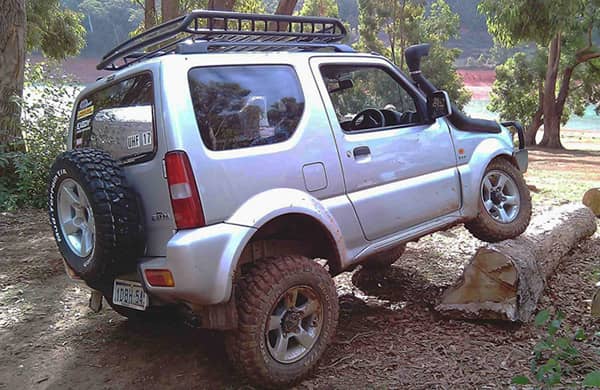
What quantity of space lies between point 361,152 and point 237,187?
3.24 feet

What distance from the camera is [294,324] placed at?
3.04 meters

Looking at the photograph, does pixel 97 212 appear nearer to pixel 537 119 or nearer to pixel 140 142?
pixel 140 142

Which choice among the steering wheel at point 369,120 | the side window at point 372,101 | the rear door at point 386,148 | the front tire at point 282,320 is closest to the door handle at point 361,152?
the rear door at point 386,148

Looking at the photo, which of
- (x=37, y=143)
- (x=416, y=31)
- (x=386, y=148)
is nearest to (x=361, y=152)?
(x=386, y=148)

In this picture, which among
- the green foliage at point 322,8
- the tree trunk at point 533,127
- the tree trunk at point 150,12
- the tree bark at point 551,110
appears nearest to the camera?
the tree trunk at point 150,12

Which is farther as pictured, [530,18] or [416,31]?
[416,31]

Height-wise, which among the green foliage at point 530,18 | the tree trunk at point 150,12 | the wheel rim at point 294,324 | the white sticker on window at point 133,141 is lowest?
the wheel rim at point 294,324

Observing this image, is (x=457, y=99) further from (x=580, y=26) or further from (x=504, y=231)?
(x=504, y=231)

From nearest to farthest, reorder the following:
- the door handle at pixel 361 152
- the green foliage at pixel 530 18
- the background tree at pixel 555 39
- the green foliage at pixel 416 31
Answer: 1. the door handle at pixel 361 152
2. the green foliage at pixel 530 18
3. the background tree at pixel 555 39
4. the green foliage at pixel 416 31

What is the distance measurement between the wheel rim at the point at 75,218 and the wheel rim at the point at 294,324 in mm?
1059

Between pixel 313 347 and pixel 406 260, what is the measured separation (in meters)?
2.47

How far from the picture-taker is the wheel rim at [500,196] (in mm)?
4516

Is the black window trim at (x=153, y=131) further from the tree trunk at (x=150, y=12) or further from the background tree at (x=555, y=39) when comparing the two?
the background tree at (x=555, y=39)

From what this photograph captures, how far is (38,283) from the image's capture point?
190 inches
